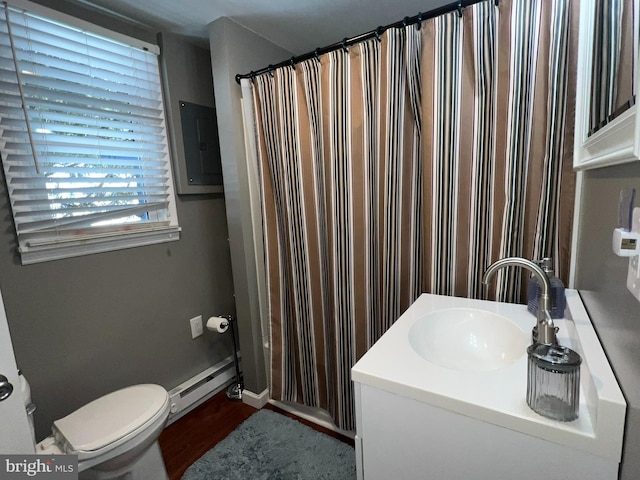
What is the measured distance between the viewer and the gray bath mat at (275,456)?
4.68ft

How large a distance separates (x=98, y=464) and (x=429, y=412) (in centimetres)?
123

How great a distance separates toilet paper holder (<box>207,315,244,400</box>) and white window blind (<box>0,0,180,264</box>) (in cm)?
57

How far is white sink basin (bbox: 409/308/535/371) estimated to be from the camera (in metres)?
0.97

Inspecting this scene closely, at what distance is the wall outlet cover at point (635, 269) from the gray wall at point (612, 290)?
3 centimetres

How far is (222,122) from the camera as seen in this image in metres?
1.69

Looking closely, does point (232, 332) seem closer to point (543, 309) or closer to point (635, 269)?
point (543, 309)

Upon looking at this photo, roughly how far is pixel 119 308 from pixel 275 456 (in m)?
1.07

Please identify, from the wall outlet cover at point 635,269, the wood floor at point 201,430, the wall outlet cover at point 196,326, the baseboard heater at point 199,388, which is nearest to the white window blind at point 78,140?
the wall outlet cover at point 196,326

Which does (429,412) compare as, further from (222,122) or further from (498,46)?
(222,122)

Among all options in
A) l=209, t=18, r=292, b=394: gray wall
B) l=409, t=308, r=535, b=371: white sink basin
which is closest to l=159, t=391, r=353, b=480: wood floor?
l=209, t=18, r=292, b=394: gray wall

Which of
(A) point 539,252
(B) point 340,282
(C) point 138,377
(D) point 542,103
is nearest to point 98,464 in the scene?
(C) point 138,377

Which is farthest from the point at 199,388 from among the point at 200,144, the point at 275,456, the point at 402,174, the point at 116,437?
the point at 402,174

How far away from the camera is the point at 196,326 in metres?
1.91

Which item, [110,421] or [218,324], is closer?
[110,421]
